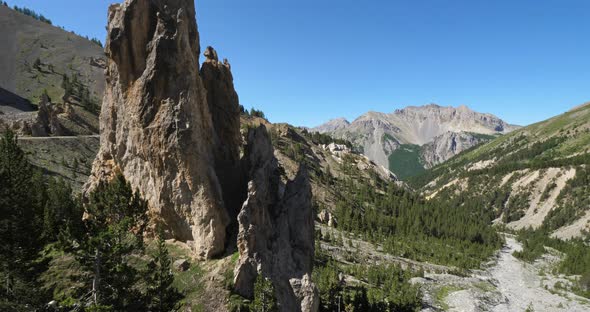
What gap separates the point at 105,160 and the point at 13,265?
14.7 metres

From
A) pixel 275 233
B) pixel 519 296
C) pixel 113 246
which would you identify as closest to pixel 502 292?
pixel 519 296

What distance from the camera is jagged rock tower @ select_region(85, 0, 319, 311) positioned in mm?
32719

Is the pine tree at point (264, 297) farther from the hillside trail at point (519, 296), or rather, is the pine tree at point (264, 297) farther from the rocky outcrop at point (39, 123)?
the rocky outcrop at point (39, 123)

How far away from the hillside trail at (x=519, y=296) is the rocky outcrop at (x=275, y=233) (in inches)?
1674

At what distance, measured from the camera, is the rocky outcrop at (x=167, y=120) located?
108ft

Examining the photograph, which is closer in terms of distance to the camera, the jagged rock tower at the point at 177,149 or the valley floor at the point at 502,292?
the jagged rock tower at the point at 177,149

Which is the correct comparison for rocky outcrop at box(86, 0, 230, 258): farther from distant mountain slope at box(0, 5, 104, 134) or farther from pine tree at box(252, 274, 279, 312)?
distant mountain slope at box(0, 5, 104, 134)

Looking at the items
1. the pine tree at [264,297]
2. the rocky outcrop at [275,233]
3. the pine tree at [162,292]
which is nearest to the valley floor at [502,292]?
the rocky outcrop at [275,233]

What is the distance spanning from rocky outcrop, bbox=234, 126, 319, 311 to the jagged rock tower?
0.34 feet

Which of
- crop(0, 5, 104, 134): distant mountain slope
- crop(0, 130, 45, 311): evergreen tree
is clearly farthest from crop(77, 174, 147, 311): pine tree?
crop(0, 5, 104, 134): distant mountain slope

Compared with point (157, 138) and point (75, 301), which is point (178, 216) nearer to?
point (157, 138)

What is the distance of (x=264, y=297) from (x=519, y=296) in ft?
249

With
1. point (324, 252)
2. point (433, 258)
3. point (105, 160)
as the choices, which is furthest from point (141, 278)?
point (433, 258)

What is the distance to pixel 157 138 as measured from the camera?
108ft
